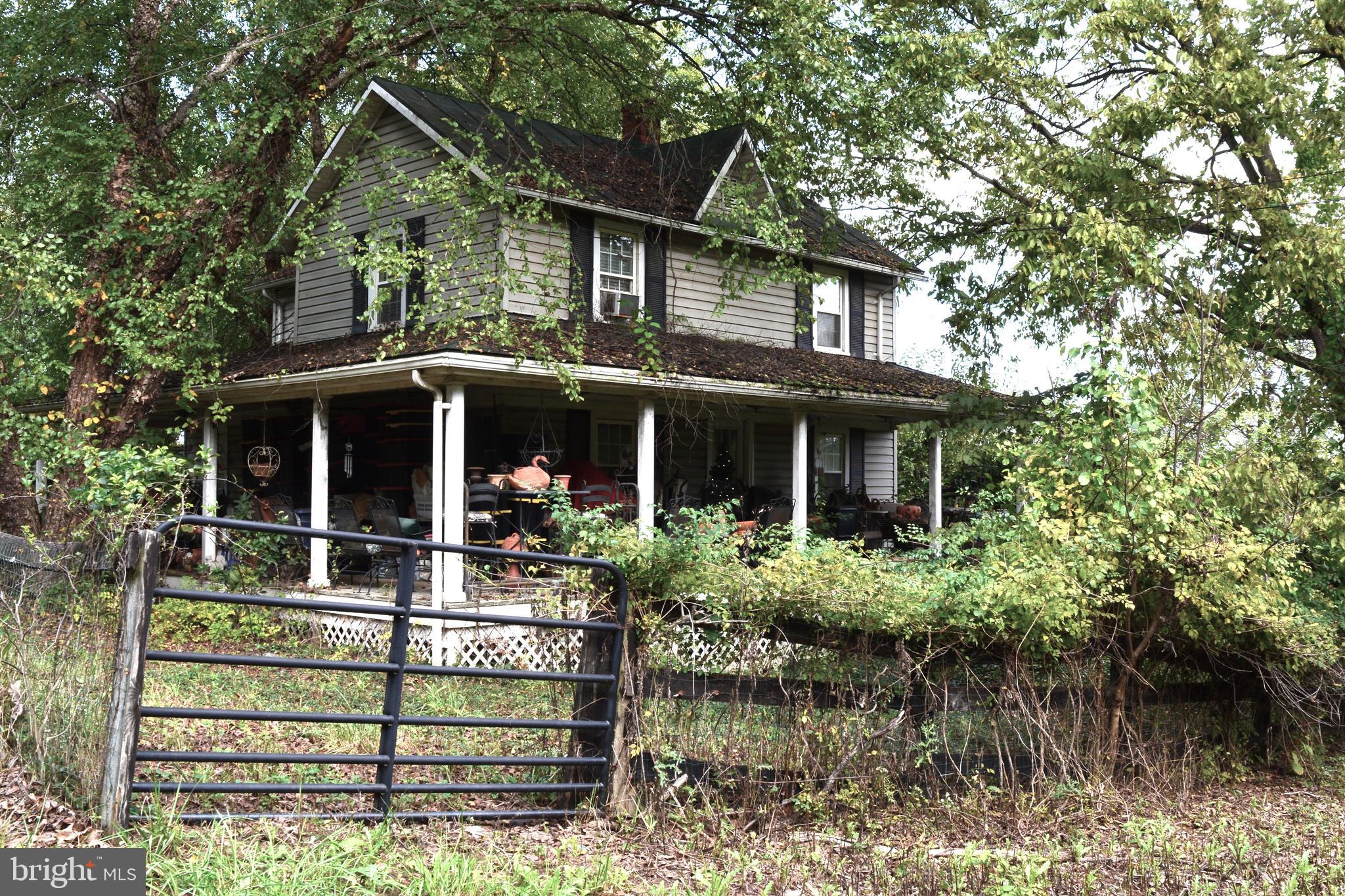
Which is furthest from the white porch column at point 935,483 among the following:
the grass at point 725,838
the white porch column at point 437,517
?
the grass at point 725,838

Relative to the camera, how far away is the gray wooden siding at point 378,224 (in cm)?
1398

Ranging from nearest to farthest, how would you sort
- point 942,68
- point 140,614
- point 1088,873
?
point 140,614, point 1088,873, point 942,68

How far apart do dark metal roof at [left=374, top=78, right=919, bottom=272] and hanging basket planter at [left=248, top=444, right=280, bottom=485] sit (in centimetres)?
560

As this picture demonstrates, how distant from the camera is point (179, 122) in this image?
14.5 m

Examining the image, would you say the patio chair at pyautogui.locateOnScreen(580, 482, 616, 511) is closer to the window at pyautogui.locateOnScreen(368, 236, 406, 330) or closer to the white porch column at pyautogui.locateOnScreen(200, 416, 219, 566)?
the window at pyautogui.locateOnScreen(368, 236, 406, 330)

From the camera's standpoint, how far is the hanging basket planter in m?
16.2

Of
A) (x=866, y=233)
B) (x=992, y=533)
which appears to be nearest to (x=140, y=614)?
(x=992, y=533)

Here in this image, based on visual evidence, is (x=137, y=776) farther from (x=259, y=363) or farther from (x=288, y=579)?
(x=259, y=363)

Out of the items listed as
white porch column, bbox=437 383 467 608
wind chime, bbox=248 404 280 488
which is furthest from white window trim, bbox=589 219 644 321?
wind chime, bbox=248 404 280 488

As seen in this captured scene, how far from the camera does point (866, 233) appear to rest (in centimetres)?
2175

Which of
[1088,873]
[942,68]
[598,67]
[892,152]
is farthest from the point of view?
[598,67]

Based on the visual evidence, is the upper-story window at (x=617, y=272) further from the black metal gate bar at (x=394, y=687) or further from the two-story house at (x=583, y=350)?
the black metal gate bar at (x=394, y=687)

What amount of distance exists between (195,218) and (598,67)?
6.17m

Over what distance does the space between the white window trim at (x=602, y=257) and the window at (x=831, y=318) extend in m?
4.15
